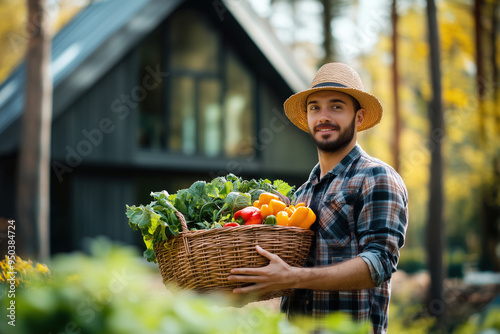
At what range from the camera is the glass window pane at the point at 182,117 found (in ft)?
51.0

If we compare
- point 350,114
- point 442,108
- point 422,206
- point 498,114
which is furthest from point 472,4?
point 422,206

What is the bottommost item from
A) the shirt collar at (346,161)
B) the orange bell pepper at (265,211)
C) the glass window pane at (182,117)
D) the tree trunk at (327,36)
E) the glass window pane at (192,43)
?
the orange bell pepper at (265,211)

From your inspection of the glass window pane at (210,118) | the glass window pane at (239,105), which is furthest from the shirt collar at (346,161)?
the glass window pane at (239,105)

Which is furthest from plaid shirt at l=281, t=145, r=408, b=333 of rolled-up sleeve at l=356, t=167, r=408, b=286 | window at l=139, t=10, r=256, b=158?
window at l=139, t=10, r=256, b=158

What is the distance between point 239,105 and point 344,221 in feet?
44.7

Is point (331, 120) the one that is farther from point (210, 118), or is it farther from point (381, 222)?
point (210, 118)

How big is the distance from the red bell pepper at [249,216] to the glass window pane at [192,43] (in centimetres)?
1325

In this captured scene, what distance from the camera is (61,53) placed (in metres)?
14.4

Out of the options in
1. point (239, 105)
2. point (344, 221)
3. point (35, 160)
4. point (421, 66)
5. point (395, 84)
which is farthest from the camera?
point (421, 66)

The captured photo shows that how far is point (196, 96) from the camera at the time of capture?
52.2 ft

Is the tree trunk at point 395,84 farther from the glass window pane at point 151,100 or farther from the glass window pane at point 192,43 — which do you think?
the glass window pane at point 151,100

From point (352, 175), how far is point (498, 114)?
15.7 metres

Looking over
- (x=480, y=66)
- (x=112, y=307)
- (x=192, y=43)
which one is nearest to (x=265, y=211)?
(x=112, y=307)

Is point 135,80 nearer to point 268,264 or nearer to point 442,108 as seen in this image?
point 442,108
